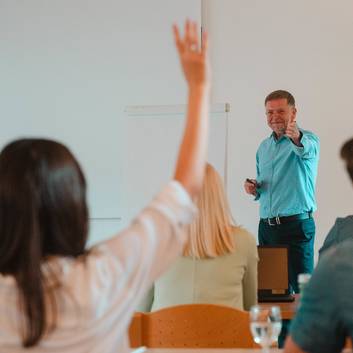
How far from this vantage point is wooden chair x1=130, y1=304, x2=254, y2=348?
248cm

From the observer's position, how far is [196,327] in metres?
2.51

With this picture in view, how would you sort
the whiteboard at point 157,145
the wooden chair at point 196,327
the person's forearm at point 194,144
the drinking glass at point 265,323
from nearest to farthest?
the person's forearm at point 194,144
the drinking glass at point 265,323
the wooden chair at point 196,327
the whiteboard at point 157,145

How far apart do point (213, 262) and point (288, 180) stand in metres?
2.03

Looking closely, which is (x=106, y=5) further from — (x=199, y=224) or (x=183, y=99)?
(x=199, y=224)

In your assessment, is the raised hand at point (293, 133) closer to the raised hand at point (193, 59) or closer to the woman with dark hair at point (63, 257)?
the raised hand at point (193, 59)

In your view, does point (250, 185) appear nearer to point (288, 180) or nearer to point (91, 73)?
point (288, 180)

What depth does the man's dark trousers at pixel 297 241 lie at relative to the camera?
4836mm

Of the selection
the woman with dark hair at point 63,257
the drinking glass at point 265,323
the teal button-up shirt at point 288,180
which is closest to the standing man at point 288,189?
the teal button-up shirt at point 288,180

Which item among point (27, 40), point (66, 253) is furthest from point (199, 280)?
point (27, 40)

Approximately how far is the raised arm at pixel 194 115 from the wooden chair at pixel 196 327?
1.27 meters

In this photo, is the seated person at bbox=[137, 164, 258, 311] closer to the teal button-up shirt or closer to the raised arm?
the raised arm

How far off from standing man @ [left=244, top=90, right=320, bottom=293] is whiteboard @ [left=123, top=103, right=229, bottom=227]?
0.48 meters

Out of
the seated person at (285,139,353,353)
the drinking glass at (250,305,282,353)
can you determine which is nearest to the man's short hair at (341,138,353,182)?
the seated person at (285,139,353,353)

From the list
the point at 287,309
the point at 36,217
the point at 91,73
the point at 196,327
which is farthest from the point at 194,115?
the point at 91,73
